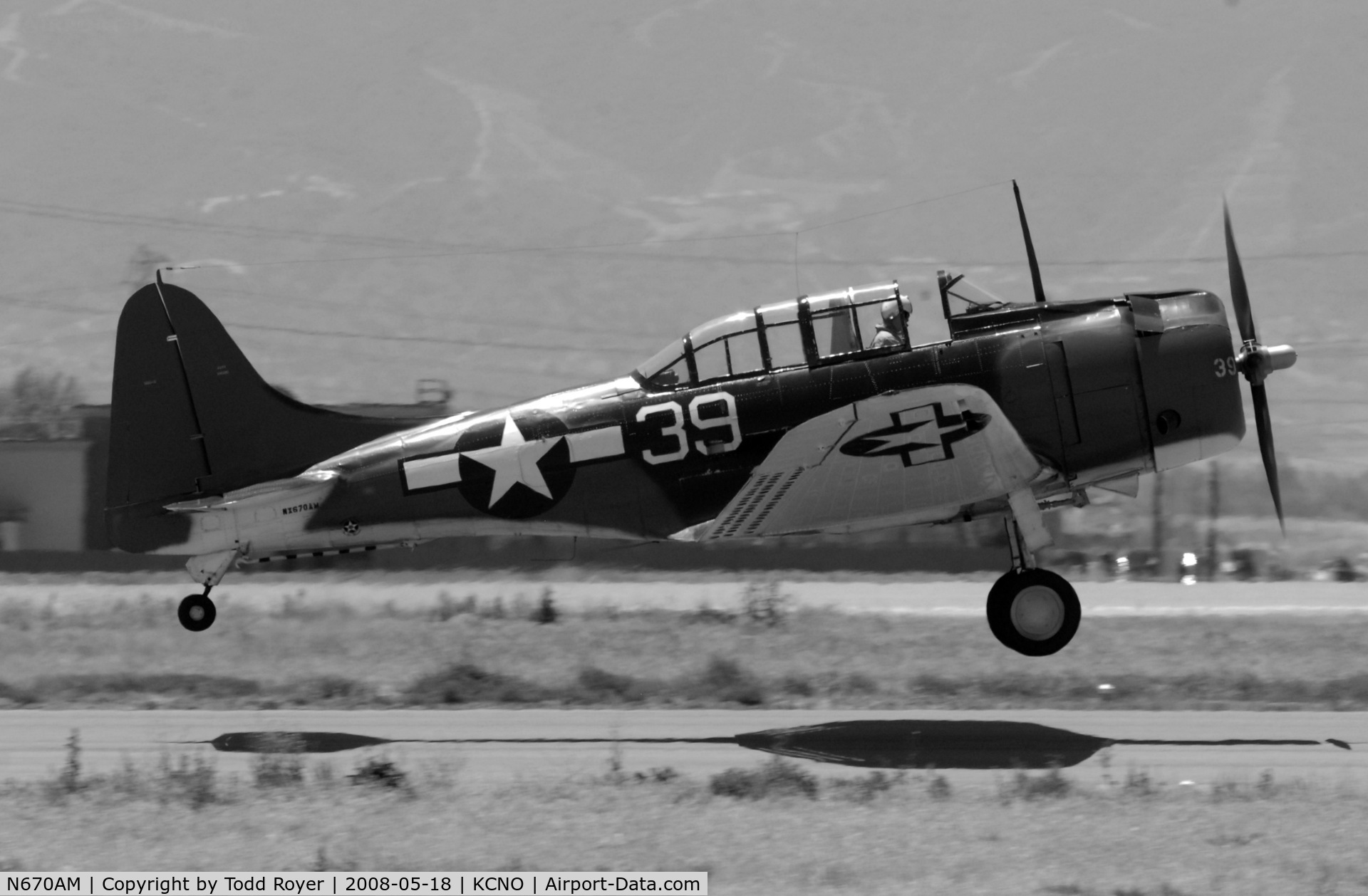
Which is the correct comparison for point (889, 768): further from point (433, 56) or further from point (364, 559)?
point (433, 56)

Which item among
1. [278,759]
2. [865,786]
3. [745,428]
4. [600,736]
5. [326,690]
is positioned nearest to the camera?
[865,786]

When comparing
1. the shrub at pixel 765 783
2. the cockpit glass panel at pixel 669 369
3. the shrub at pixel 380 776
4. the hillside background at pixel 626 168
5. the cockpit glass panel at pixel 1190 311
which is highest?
the hillside background at pixel 626 168

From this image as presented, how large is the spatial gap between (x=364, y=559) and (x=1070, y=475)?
21922 millimetres

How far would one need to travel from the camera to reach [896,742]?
44.5 ft

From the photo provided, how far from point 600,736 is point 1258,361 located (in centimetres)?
647

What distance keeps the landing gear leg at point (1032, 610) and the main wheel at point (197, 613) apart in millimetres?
6905

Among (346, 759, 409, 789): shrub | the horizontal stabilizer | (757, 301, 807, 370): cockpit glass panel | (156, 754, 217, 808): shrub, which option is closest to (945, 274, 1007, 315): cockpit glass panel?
(757, 301, 807, 370): cockpit glass panel

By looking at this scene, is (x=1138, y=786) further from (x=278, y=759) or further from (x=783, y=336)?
(x=278, y=759)

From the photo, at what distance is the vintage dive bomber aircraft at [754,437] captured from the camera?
46.4 ft

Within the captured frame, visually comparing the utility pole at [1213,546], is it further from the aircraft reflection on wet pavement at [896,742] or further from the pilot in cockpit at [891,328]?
the pilot in cockpit at [891,328]

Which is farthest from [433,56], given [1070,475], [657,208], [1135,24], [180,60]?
[1070,475]

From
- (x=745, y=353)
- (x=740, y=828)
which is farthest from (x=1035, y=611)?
(x=740, y=828)

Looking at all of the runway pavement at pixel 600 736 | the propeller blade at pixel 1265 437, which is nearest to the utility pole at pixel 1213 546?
the propeller blade at pixel 1265 437

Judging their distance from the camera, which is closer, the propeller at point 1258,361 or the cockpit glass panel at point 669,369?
the propeller at point 1258,361
